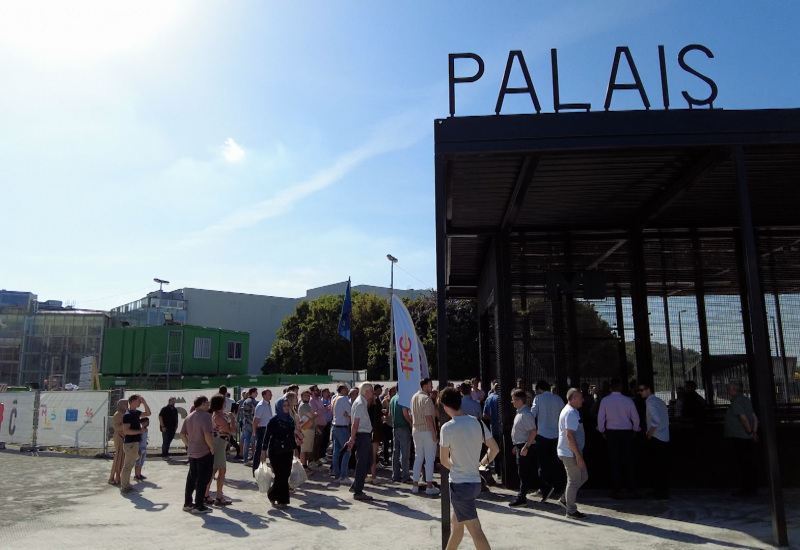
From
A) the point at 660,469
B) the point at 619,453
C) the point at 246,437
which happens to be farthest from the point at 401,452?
the point at 246,437

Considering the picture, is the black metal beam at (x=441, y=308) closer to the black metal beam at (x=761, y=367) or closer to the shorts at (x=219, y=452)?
the black metal beam at (x=761, y=367)

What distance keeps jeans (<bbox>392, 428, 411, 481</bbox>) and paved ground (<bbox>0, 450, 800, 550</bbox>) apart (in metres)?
0.40

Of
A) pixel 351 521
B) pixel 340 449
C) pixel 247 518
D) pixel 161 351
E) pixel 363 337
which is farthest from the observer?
pixel 363 337

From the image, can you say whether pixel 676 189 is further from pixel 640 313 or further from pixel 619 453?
pixel 619 453

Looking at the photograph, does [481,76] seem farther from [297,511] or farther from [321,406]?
[321,406]

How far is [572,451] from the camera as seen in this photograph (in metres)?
7.66

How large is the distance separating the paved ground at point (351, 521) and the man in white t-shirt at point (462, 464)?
170cm

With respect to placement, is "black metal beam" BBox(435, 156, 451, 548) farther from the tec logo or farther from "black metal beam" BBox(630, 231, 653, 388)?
"black metal beam" BBox(630, 231, 653, 388)

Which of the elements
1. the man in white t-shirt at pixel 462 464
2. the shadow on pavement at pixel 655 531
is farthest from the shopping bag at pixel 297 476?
the man in white t-shirt at pixel 462 464

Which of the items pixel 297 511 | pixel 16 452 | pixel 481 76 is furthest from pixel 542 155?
pixel 16 452

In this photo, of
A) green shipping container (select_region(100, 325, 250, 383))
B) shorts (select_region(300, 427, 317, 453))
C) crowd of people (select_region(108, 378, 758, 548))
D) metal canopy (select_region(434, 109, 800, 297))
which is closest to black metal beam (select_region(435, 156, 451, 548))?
metal canopy (select_region(434, 109, 800, 297))

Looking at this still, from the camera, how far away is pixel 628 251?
439 inches

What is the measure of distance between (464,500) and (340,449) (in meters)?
6.37

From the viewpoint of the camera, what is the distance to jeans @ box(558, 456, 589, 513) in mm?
7762
